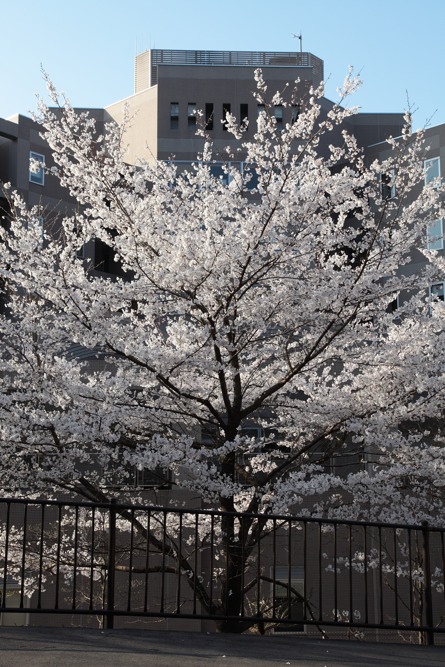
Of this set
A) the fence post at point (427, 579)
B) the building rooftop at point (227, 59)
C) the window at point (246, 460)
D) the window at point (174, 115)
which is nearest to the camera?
the fence post at point (427, 579)

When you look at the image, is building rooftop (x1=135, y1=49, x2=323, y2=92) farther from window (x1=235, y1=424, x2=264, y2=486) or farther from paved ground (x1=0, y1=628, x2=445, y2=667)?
paved ground (x1=0, y1=628, x2=445, y2=667)

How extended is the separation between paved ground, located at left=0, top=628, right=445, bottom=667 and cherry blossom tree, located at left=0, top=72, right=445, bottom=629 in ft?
10.5

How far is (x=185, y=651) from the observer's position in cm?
615

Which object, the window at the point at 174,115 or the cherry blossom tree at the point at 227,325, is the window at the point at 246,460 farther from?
the window at the point at 174,115

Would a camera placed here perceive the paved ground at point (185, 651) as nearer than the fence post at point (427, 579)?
Yes

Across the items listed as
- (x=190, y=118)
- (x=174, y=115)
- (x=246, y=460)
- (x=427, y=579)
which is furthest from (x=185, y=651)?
(x=190, y=118)

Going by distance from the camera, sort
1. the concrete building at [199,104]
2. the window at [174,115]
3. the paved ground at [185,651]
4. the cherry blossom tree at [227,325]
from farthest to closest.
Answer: the window at [174,115]
the concrete building at [199,104]
the cherry blossom tree at [227,325]
the paved ground at [185,651]

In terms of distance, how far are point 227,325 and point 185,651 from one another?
218 inches

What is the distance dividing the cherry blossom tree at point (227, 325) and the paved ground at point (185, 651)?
10.5 ft

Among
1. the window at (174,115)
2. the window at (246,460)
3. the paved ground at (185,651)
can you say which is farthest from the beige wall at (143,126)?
the paved ground at (185,651)

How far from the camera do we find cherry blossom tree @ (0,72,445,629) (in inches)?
419

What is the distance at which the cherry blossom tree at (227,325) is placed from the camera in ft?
34.9

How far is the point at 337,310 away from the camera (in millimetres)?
10680

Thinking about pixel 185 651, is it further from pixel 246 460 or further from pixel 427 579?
pixel 246 460
